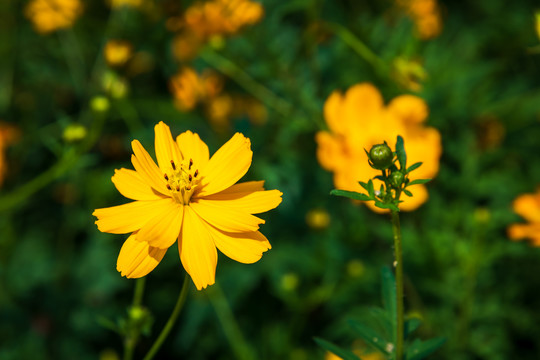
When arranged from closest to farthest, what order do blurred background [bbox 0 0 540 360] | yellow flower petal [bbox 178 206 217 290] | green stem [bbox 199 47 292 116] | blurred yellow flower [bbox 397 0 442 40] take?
yellow flower petal [bbox 178 206 217 290], blurred background [bbox 0 0 540 360], green stem [bbox 199 47 292 116], blurred yellow flower [bbox 397 0 442 40]

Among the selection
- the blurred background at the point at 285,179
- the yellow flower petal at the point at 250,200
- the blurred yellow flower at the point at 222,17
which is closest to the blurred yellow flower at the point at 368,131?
the blurred background at the point at 285,179

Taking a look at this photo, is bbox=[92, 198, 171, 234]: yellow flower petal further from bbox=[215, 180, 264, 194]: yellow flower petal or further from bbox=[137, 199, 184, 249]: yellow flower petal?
bbox=[215, 180, 264, 194]: yellow flower petal

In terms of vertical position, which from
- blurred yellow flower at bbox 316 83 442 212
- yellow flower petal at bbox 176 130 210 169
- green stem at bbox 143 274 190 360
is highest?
blurred yellow flower at bbox 316 83 442 212

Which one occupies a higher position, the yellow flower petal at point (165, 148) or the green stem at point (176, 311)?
the yellow flower petal at point (165, 148)

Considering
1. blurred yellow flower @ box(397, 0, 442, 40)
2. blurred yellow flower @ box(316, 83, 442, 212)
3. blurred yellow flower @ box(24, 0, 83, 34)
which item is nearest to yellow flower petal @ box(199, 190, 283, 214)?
blurred yellow flower @ box(316, 83, 442, 212)

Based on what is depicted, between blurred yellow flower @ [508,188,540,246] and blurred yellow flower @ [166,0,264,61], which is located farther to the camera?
blurred yellow flower @ [166,0,264,61]

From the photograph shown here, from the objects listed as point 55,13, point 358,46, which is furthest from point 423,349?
point 55,13

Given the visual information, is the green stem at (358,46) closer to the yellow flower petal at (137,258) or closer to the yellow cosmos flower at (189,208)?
the yellow cosmos flower at (189,208)
